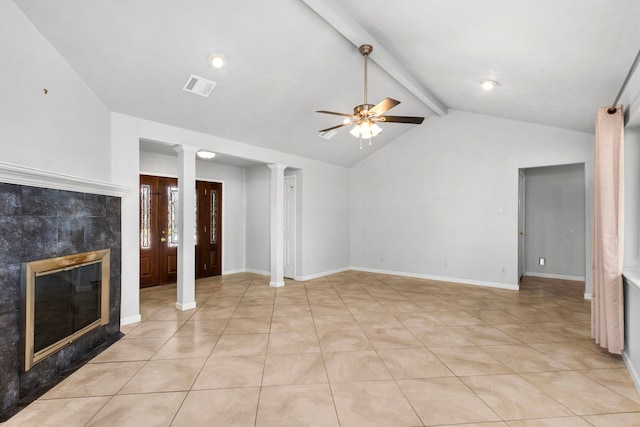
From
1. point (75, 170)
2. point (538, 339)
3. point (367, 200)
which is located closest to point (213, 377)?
point (75, 170)

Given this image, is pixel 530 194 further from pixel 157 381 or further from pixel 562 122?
pixel 157 381

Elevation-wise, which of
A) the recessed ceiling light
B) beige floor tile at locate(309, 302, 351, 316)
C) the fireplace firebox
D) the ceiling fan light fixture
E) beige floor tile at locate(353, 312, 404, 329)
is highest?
the recessed ceiling light

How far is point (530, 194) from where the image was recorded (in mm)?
6914

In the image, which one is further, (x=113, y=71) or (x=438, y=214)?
(x=438, y=214)

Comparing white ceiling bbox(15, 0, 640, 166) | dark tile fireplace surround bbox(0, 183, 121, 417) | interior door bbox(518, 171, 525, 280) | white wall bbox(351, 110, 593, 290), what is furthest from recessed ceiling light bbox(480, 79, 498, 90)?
dark tile fireplace surround bbox(0, 183, 121, 417)

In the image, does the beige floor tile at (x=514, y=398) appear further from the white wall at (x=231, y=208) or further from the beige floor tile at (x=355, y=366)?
the white wall at (x=231, y=208)

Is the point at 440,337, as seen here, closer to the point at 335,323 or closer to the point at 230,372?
the point at 335,323

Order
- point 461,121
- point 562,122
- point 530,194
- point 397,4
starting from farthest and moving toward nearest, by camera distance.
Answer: point 530,194
point 461,121
point 562,122
point 397,4

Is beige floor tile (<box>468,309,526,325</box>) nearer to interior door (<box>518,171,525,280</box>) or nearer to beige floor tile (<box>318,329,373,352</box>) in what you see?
beige floor tile (<box>318,329,373,352</box>)

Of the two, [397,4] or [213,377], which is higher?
[397,4]

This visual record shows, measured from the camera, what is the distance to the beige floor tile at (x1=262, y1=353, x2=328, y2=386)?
256cm

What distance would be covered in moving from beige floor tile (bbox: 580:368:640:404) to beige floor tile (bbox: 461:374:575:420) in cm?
60

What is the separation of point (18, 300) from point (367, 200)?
20.8 ft

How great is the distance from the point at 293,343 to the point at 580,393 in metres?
2.45
